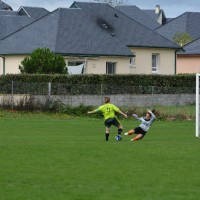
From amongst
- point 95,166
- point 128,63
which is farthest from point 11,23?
point 95,166

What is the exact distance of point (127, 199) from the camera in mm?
14828

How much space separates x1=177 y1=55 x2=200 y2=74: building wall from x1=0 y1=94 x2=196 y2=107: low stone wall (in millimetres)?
33342

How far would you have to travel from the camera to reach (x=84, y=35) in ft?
218

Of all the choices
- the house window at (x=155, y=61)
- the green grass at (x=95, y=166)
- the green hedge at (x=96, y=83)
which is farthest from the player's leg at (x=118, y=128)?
the house window at (x=155, y=61)

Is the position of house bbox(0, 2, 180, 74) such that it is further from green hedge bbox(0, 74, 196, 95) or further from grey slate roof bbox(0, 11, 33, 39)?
grey slate roof bbox(0, 11, 33, 39)

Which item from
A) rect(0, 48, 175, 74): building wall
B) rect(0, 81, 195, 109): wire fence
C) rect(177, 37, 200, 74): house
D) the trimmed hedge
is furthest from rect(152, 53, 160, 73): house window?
rect(0, 81, 195, 109): wire fence

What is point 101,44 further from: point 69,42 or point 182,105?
point 182,105

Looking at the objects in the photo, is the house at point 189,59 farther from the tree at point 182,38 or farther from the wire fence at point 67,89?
the wire fence at point 67,89

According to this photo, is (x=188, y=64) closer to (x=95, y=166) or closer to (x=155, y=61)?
(x=155, y=61)

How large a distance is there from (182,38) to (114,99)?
49980mm

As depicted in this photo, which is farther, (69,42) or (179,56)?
(179,56)

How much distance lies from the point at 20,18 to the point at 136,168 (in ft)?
206

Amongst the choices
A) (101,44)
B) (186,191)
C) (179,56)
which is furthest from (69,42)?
(186,191)

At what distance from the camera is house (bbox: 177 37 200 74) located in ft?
277
